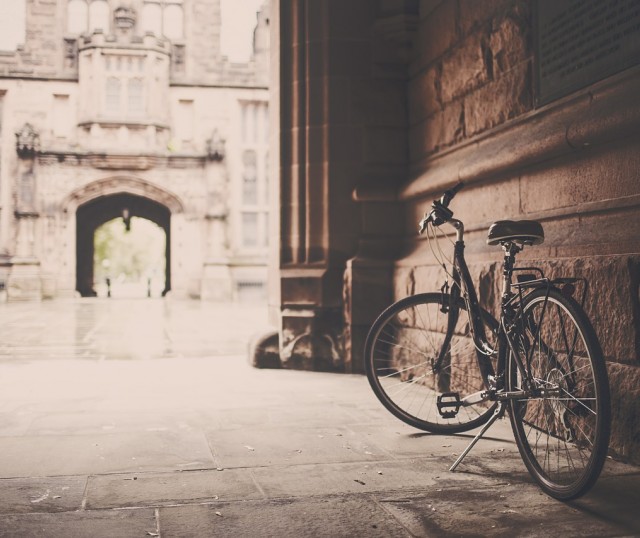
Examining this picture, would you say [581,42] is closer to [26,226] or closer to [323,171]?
[323,171]

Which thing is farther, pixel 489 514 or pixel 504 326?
pixel 504 326

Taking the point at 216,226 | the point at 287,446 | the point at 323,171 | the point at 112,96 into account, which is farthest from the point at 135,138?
the point at 287,446

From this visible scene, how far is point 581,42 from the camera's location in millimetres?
3902

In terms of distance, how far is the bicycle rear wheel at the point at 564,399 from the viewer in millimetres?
2582

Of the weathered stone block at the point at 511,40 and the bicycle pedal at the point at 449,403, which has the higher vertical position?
the weathered stone block at the point at 511,40

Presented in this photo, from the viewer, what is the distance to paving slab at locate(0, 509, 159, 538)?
2.41 m

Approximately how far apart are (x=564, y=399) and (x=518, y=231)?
26.8 inches

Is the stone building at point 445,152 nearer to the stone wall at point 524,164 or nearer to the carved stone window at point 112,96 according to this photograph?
the stone wall at point 524,164

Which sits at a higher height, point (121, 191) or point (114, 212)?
point (121, 191)

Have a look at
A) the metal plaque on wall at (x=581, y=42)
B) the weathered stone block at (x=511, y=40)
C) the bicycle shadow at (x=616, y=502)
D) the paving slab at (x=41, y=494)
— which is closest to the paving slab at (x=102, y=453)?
the paving slab at (x=41, y=494)

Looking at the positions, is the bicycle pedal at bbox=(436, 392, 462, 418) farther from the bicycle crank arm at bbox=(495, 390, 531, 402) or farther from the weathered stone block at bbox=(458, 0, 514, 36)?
the weathered stone block at bbox=(458, 0, 514, 36)

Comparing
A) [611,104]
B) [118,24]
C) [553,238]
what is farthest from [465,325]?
[118,24]

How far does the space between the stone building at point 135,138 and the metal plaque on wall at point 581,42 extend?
2169cm

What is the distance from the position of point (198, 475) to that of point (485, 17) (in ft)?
11.4
